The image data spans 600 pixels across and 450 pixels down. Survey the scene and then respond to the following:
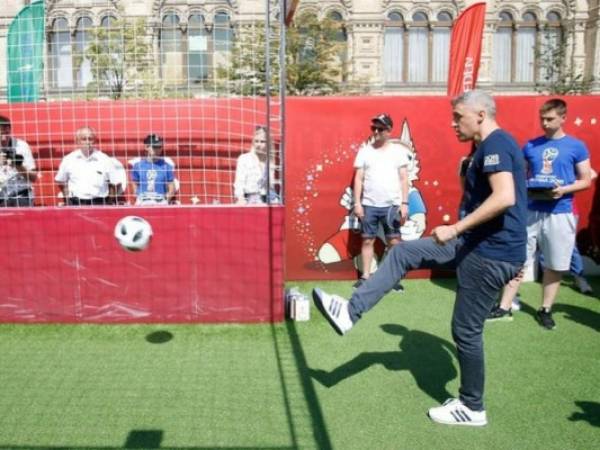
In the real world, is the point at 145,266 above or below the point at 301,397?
above

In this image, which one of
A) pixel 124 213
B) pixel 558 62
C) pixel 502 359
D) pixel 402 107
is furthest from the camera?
pixel 558 62

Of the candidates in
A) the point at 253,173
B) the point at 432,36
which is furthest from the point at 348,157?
the point at 432,36

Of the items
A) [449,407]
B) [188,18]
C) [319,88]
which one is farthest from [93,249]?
[188,18]

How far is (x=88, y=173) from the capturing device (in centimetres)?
623

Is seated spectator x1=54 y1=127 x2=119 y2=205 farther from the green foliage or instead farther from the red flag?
the green foliage

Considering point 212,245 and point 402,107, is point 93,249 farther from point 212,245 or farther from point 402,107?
point 402,107

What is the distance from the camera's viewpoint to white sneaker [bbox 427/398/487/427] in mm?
3617

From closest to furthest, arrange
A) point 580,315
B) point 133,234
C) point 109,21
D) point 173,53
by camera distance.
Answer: point 133,234, point 173,53, point 580,315, point 109,21

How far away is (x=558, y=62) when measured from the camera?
2739 centimetres

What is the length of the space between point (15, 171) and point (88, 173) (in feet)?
2.87

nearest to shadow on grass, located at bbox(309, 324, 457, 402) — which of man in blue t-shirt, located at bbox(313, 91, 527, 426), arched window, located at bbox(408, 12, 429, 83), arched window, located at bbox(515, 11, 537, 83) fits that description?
man in blue t-shirt, located at bbox(313, 91, 527, 426)

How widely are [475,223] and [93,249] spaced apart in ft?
12.9

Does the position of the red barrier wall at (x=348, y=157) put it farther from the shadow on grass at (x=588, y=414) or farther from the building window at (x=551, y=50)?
the building window at (x=551, y=50)

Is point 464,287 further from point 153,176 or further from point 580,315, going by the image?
point 153,176
